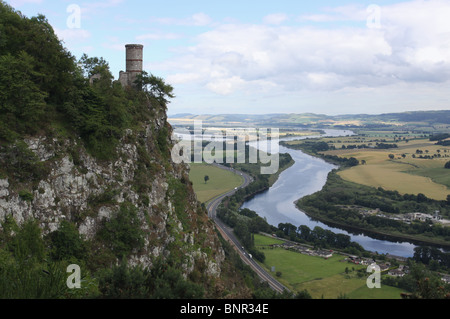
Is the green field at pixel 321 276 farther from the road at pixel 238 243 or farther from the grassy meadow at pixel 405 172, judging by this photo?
the grassy meadow at pixel 405 172

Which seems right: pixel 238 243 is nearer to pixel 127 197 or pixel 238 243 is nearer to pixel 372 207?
pixel 372 207

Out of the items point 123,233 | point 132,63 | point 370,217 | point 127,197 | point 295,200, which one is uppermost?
point 132,63

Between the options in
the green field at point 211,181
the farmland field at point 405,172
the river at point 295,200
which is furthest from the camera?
the farmland field at point 405,172

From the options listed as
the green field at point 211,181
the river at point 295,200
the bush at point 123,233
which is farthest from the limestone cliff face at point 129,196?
the green field at point 211,181

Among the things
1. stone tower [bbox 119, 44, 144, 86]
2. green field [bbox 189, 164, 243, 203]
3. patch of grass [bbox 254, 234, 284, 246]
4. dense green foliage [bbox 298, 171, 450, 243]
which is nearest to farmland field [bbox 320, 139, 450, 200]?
dense green foliage [bbox 298, 171, 450, 243]

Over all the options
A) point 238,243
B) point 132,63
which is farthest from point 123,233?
point 238,243

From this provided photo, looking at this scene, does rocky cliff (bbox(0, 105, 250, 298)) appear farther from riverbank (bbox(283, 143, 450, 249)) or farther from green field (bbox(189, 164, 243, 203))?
green field (bbox(189, 164, 243, 203))
